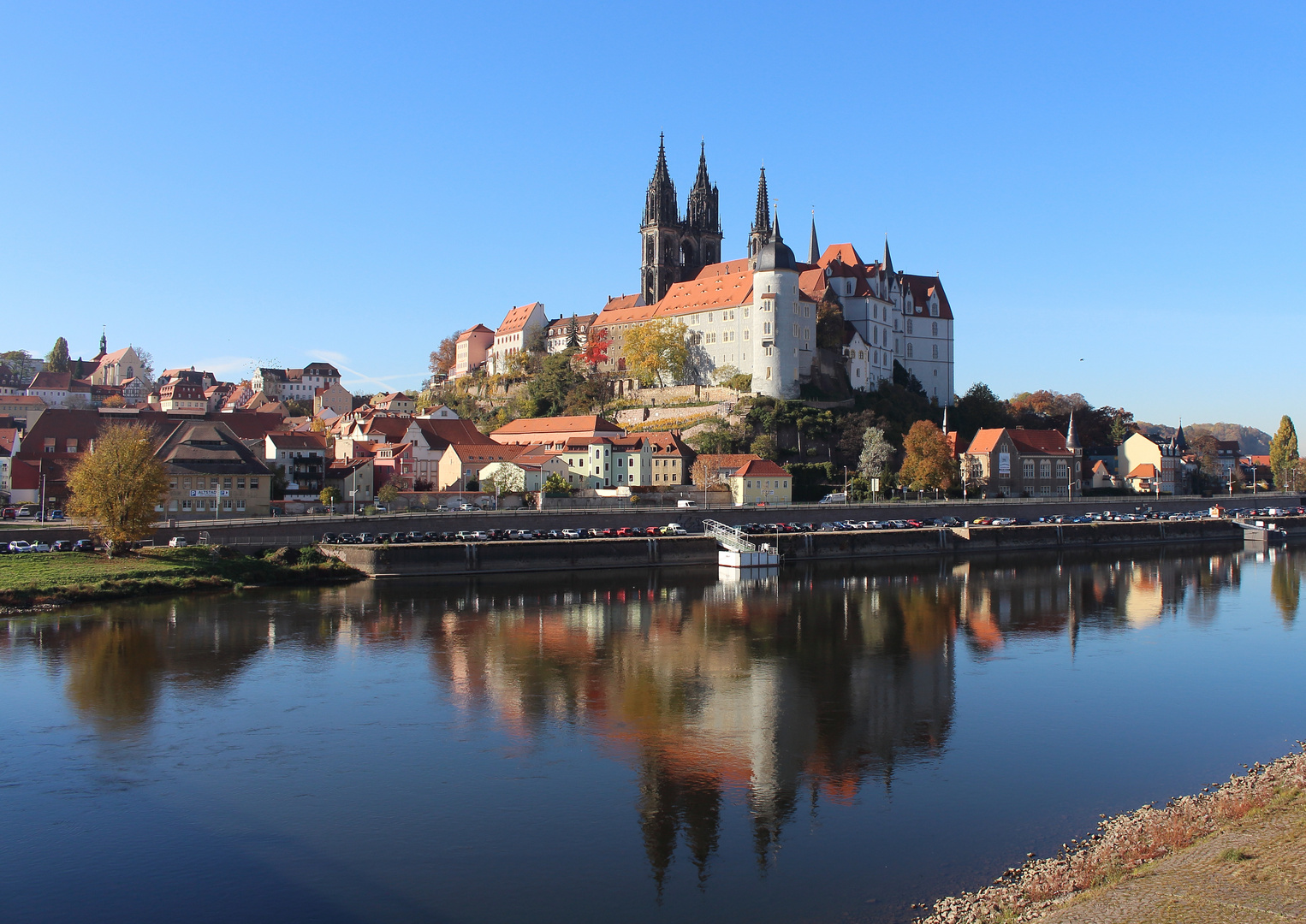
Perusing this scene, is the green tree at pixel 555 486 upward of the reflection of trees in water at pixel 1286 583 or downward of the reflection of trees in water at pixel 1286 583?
upward

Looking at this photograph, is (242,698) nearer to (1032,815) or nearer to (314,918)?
(314,918)

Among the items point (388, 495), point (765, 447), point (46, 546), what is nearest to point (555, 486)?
point (388, 495)

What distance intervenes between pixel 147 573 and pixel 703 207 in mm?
78421

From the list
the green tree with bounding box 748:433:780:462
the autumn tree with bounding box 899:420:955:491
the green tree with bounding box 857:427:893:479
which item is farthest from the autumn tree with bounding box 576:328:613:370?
the autumn tree with bounding box 899:420:955:491

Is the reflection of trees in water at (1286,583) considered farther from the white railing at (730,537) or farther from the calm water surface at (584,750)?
the white railing at (730,537)

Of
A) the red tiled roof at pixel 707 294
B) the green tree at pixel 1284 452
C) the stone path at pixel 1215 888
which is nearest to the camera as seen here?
the stone path at pixel 1215 888

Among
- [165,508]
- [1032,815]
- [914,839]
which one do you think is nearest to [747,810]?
[914,839]

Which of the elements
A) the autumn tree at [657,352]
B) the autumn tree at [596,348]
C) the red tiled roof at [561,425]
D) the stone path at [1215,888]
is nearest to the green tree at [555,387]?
the autumn tree at [596,348]

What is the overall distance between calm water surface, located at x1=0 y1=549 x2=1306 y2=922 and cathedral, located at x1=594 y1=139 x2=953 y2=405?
46.3m

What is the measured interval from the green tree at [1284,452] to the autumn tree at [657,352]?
5851 centimetres

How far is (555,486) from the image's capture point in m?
62.0

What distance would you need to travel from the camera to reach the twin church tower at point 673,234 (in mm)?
104062

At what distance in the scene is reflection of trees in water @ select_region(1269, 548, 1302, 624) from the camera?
39.4m

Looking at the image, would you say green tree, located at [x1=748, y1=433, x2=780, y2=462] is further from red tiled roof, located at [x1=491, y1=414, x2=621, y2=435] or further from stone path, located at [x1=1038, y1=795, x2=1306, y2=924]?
stone path, located at [x1=1038, y1=795, x2=1306, y2=924]
